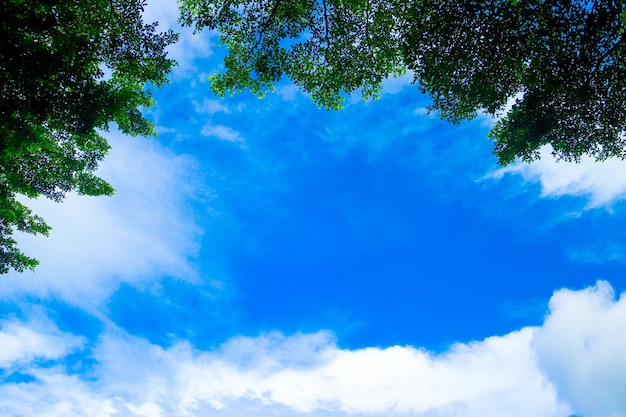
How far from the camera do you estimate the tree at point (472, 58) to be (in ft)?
28.7

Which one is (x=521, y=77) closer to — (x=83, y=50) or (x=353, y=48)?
(x=353, y=48)

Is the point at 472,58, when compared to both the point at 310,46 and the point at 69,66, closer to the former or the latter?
the point at 310,46

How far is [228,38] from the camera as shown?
1115cm

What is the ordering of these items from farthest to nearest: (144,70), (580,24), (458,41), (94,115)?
(144,70)
(94,115)
(458,41)
(580,24)

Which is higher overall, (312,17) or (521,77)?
(312,17)

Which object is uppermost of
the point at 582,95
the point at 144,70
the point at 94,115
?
the point at 144,70

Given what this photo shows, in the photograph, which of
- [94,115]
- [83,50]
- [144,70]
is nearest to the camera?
[83,50]

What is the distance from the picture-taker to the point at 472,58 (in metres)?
9.57

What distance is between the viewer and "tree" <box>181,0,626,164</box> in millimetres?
8734

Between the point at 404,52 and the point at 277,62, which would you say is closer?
the point at 404,52

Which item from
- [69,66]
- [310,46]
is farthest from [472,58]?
[69,66]

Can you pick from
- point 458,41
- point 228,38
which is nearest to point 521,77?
point 458,41

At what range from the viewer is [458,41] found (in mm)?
9312

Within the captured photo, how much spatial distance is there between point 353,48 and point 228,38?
13.6 ft
